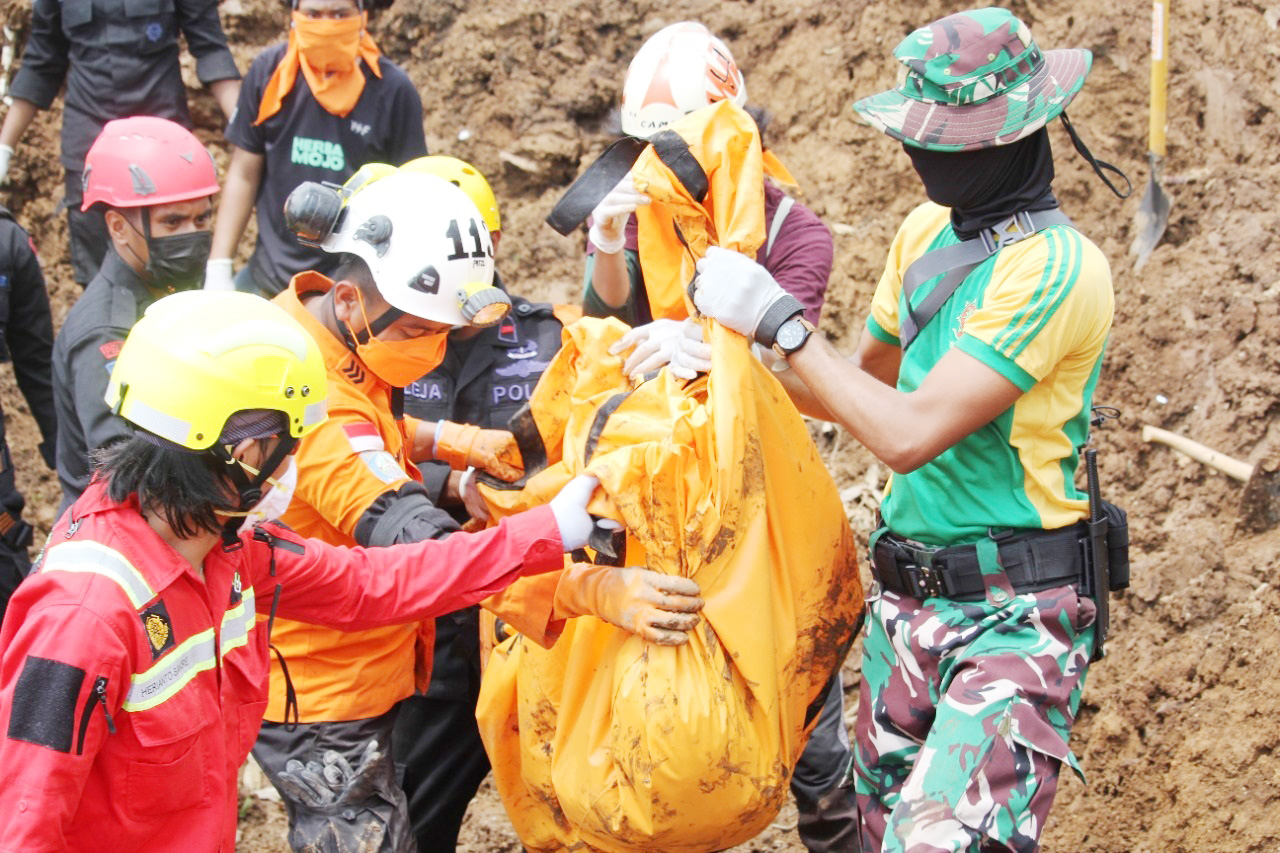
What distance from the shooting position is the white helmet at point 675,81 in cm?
404

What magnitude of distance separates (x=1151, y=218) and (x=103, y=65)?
4.63 m

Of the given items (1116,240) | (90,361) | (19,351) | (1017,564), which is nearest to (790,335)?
(1017,564)

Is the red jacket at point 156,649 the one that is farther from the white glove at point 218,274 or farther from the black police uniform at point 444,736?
the white glove at point 218,274

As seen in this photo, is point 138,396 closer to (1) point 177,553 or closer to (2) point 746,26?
(1) point 177,553

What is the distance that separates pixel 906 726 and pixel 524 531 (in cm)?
98

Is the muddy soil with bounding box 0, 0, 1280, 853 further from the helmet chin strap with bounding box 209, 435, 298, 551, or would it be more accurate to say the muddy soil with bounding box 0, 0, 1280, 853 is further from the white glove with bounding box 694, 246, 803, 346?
the helmet chin strap with bounding box 209, 435, 298, 551

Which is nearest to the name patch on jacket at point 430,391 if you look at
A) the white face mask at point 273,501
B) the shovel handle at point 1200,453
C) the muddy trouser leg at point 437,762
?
the muddy trouser leg at point 437,762

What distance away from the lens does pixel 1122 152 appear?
621 centimetres

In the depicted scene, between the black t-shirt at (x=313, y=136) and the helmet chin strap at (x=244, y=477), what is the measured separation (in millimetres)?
3046

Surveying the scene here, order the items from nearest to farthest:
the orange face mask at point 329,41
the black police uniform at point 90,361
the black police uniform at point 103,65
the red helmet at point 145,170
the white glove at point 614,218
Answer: the white glove at point 614,218 → the black police uniform at point 90,361 → the red helmet at point 145,170 → the orange face mask at point 329,41 → the black police uniform at point 103,65

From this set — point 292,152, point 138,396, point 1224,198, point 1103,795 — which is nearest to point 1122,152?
point 1224,198

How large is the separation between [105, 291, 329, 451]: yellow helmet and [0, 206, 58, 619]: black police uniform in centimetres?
243

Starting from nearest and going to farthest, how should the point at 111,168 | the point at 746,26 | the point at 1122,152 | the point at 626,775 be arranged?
the point at 626,775, the point at 111,168, the point at 1122,152, the point at 746,26

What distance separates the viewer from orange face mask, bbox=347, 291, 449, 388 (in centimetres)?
341
